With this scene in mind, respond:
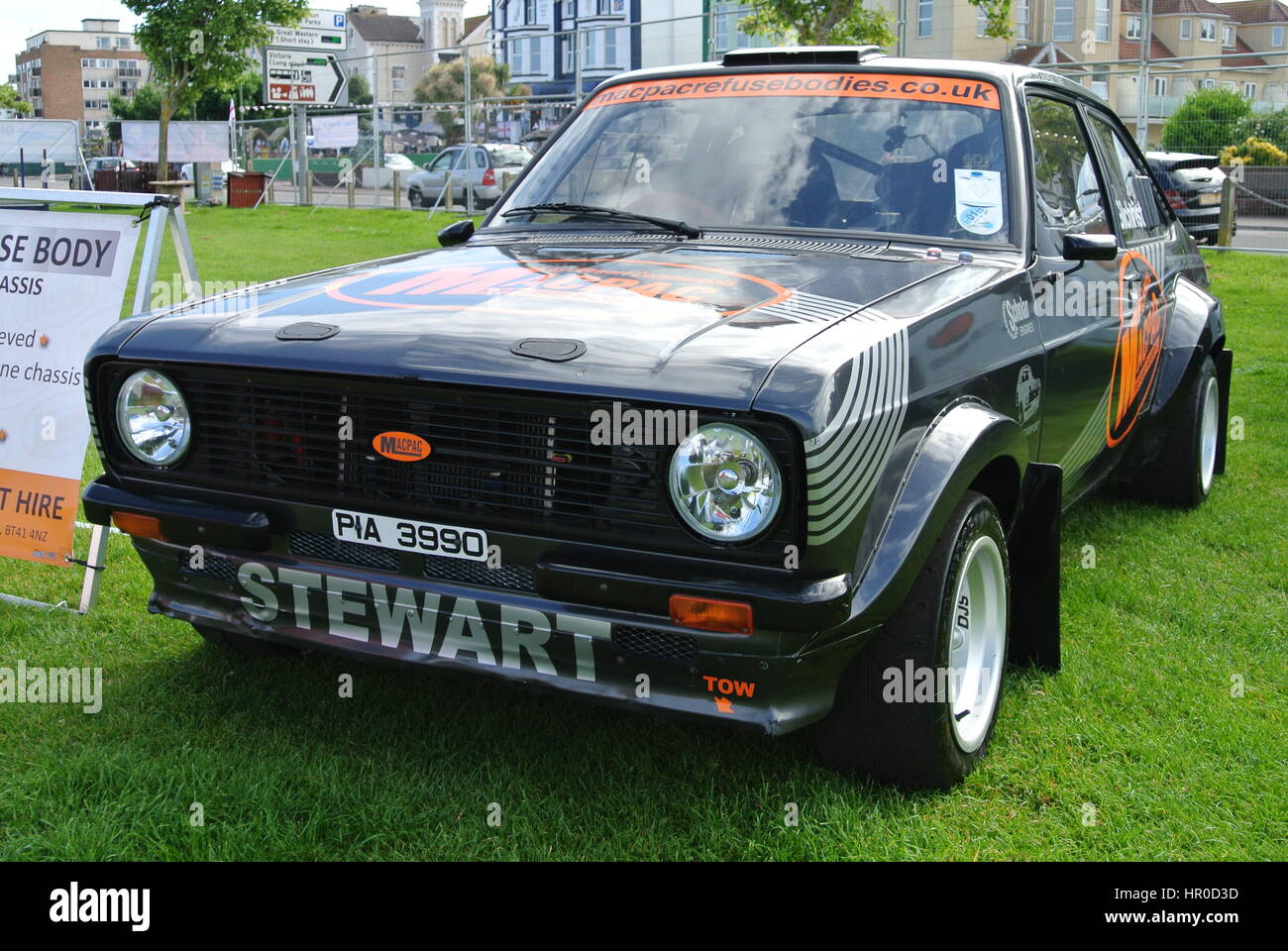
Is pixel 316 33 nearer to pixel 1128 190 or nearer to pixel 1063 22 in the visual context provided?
pixel 1063 22

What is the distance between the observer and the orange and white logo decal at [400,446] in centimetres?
269

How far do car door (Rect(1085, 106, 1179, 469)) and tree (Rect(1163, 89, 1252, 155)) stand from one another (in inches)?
468

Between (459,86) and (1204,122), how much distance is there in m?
40.2

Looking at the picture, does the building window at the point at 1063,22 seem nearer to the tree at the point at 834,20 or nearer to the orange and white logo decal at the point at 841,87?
the tree at the point at 834,20

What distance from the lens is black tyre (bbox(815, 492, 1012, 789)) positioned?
2770 mm

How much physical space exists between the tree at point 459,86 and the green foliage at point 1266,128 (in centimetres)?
1365

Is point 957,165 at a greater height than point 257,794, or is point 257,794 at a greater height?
point 957,165

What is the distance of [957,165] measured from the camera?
360 cm

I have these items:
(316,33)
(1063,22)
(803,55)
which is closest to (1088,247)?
(803,55)

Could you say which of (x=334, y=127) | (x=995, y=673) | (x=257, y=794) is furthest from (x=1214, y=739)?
(x=334, y=127)

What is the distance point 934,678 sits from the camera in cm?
278
